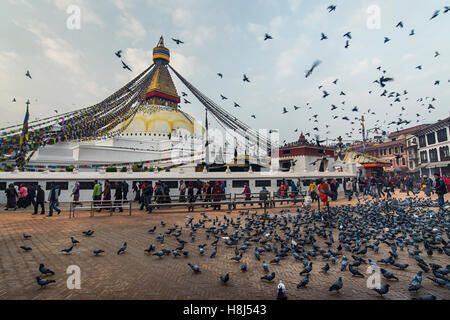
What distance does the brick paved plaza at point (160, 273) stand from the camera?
3.79m

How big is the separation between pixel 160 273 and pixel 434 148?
46.2 meters

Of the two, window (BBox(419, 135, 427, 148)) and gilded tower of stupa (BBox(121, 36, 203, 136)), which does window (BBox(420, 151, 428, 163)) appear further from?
gilded tower of stupa (BBox(121, 36, 203, 136))

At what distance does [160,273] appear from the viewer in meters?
4.68

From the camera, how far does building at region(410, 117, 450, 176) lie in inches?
1310

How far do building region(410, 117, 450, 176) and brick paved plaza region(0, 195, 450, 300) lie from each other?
37.9 metres

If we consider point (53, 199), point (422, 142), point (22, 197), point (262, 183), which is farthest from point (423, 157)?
point (22, 197)

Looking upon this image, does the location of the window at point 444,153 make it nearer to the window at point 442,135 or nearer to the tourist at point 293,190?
the window at point 442,135

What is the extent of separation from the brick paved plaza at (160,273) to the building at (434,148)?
3786 cm

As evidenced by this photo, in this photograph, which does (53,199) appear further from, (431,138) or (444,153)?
(431,138)

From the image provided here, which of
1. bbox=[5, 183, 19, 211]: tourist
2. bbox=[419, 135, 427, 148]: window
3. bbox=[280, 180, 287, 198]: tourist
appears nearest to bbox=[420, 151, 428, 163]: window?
bbox=[419, 135, 427, 148]: window

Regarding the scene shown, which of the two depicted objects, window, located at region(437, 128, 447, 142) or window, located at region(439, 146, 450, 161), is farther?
window, located at region(437, 128, 447, 142)

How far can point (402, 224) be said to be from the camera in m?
8.52

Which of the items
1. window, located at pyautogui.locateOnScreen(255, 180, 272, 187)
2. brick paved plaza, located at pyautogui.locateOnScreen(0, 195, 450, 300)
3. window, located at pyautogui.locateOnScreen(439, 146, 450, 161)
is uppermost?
window, located at pyautogui.locateOnScreen(439, 146, 450, 161)
